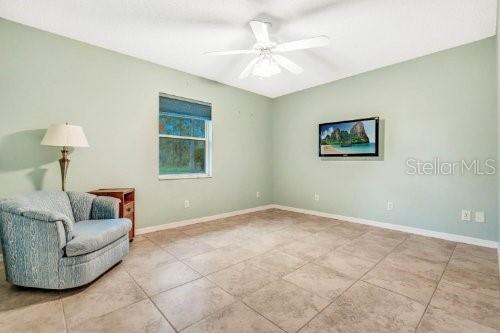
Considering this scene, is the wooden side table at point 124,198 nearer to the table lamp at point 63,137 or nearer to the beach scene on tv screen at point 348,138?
the table lamp at point 63,137

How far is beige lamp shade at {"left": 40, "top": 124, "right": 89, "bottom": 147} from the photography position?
2471 mm

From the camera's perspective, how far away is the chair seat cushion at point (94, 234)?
188 cm

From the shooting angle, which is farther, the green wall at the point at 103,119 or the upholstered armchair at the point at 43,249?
the green wall at the point at 103,119

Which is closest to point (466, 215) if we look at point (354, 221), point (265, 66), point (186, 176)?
point (354, 221)

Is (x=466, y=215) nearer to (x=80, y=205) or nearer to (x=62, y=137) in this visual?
(x=80, y=205)

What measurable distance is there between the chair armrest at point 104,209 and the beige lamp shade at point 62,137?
672 millimetres

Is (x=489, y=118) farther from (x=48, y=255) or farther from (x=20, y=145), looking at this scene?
(x=20, y=145)

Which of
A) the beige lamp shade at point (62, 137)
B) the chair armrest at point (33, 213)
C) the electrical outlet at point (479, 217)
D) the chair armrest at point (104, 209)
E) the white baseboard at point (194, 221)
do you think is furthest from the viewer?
the white baseboard at point (194, 221)

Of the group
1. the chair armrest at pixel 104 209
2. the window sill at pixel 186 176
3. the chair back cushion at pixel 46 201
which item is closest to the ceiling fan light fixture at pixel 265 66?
the window sill at pixel 186 176

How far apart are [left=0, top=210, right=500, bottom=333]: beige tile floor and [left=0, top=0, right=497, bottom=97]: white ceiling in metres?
2.62

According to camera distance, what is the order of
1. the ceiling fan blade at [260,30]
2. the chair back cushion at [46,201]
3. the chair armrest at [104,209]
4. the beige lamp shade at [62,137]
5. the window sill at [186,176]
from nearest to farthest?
the chair back cushion at [46,201], the ceiling fan blade at [260,30], the beige lamp shade at [62,137], the chair armrest at [104,209], the window sill at [186,176]

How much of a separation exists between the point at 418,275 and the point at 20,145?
4375 millimetres

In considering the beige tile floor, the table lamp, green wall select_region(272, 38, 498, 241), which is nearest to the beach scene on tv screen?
green wall select_region(272, 38, 498, 241)

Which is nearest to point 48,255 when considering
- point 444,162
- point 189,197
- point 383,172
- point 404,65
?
point 189,197
